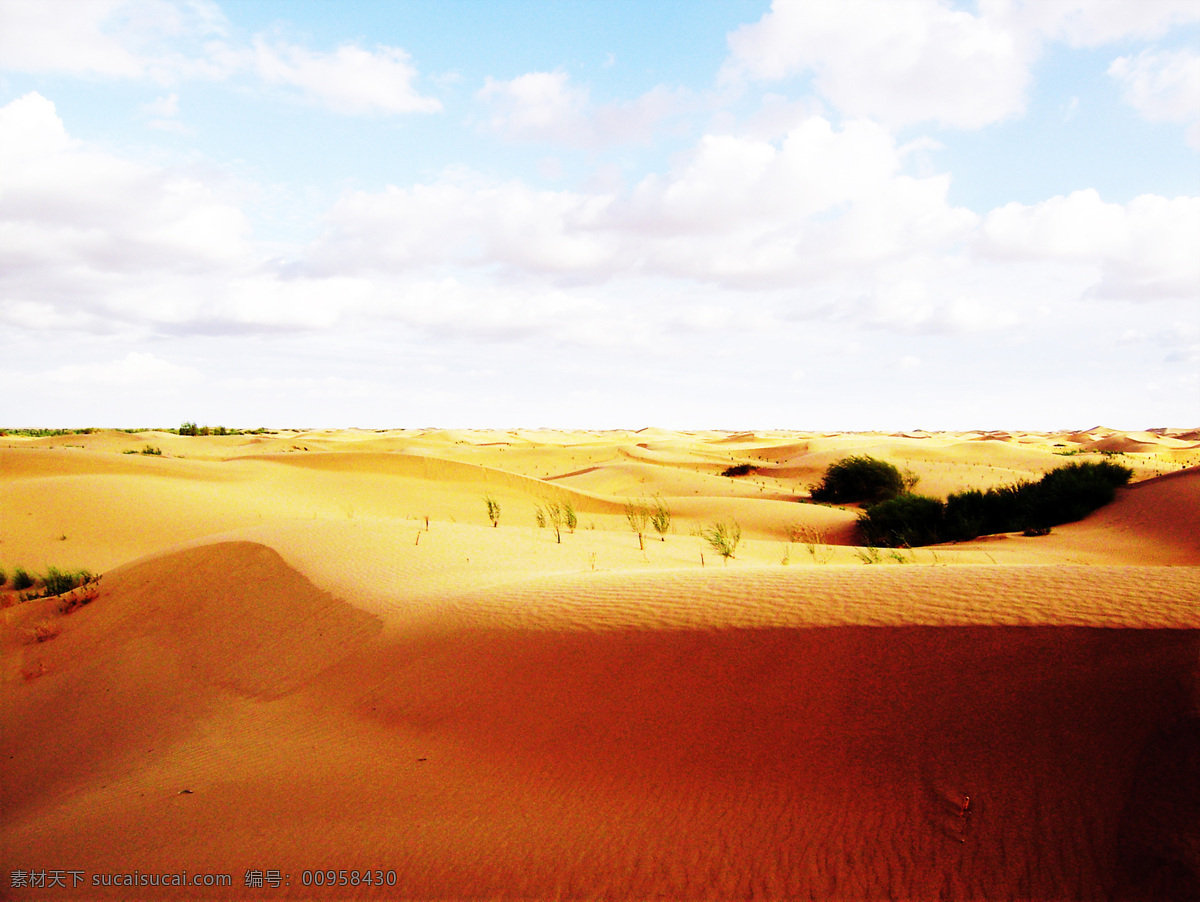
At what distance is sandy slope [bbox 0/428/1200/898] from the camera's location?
2578 millimetres

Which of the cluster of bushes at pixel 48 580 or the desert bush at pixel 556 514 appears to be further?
the desert bush at pixel 556 514

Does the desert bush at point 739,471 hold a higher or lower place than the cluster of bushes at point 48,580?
higher

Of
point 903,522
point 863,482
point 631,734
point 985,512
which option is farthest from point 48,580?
point 863,482

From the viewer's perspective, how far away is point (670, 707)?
3.68 metres

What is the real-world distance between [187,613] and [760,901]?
22.7 feet

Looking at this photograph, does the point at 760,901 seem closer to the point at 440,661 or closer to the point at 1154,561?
the point at 440,661

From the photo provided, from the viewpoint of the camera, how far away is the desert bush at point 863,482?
2008 centimetres

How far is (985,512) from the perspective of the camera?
47.2 ft

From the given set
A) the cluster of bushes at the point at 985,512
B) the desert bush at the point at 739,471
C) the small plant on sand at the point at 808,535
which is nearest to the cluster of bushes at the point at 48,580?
the small plant on sand at the point at 808,535

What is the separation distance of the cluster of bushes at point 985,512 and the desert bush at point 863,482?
4.94 metres

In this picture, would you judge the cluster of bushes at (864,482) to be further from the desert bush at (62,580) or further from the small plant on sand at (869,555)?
the desert bush at (62,580)

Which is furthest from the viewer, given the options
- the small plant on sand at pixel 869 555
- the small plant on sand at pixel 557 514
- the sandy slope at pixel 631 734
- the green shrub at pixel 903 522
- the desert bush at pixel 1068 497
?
the desert bush at pixel 1068 497

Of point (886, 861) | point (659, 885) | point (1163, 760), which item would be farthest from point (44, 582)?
point (1163, 760)

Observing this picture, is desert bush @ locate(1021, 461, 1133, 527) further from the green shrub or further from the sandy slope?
the sandy slope
